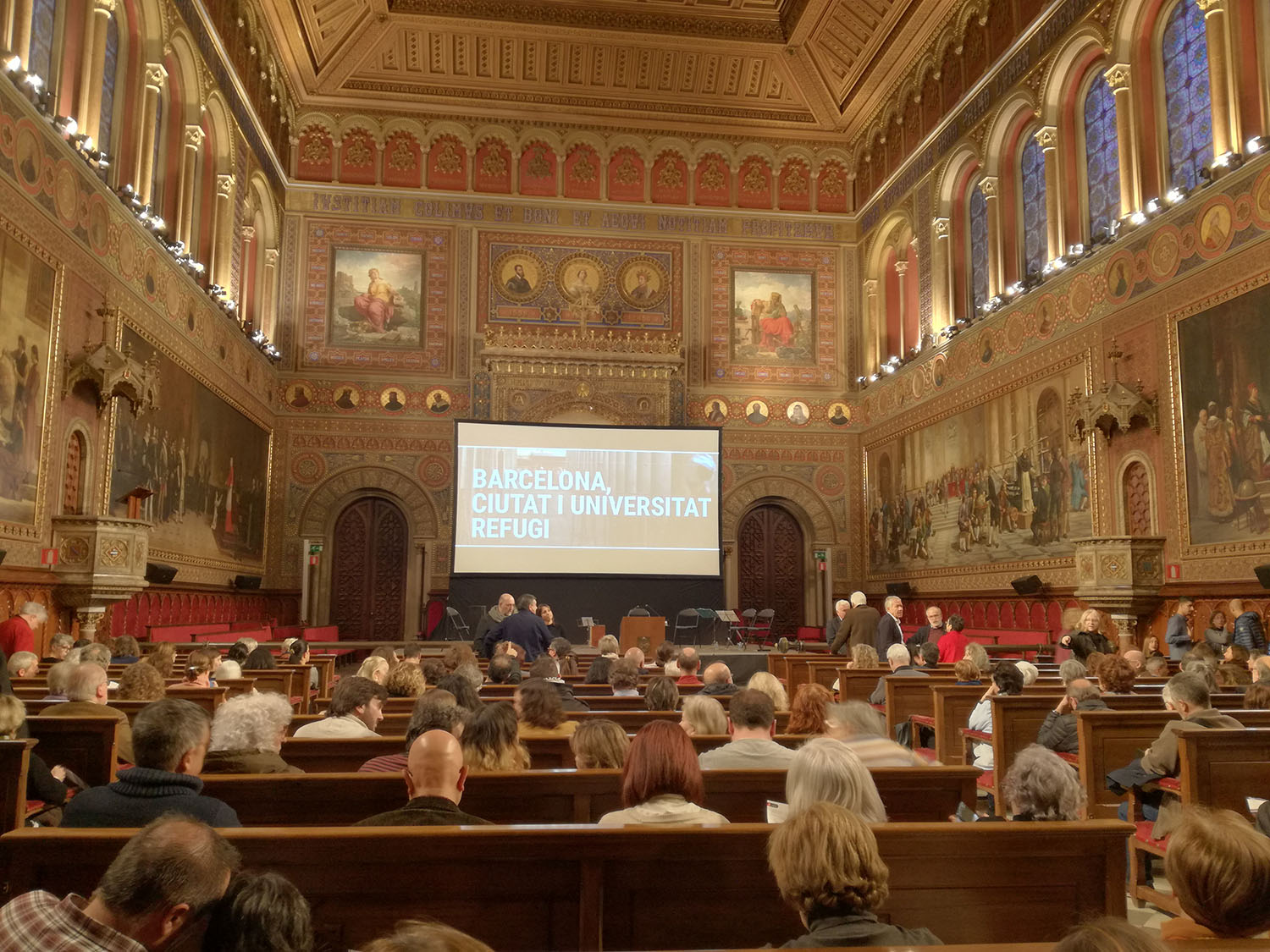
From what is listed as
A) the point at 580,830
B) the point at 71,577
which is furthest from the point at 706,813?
the point at 71,577

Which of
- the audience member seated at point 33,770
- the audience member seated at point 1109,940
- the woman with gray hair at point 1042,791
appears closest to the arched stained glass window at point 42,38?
the audience member seated at point 33,770

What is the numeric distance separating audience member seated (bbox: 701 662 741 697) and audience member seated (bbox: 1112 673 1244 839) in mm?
2604

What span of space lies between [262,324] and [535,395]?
20.2 feet

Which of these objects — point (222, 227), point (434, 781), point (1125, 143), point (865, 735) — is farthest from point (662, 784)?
point (222, 227)

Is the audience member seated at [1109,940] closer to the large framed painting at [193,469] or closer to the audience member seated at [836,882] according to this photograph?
the audience member seated at [836,882]

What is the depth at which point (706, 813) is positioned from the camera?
3.37 m

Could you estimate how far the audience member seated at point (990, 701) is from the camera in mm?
6961

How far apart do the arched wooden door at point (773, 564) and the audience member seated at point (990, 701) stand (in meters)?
15.7

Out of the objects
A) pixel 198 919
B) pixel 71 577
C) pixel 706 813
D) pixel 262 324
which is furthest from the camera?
pixel 262 324

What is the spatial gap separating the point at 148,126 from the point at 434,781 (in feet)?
48.2

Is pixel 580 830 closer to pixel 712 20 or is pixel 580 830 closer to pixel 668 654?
pixel 668 654

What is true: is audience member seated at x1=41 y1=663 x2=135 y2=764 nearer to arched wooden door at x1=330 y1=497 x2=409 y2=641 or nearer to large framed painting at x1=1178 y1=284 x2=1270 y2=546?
large framed painting at x1=1178 y1=284 x2=1270 y2=546

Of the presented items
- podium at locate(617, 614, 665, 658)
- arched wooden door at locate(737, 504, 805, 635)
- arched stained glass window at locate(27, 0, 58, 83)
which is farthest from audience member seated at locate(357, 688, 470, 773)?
arched wooden door at locate(737, 504, 805, 635)

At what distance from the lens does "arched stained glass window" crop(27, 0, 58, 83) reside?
458 inches
